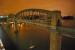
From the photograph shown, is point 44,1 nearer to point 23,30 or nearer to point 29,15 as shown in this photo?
point 23,30

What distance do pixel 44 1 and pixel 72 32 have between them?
8674 millimetres

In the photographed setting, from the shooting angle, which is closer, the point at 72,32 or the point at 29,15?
the point at 72,32

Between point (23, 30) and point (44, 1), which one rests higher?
point (44, 1)

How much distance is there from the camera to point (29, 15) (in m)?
2.47

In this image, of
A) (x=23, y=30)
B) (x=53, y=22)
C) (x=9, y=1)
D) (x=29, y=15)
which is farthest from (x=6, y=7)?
(x=53, y=22)

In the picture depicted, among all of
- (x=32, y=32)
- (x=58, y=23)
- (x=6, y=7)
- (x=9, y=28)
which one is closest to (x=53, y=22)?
(x=58, y=23)

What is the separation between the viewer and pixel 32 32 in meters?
3.45

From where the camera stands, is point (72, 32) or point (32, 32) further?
point (32, 32)

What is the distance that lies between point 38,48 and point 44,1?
7.27m

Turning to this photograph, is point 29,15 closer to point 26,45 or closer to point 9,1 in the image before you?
point 26,45

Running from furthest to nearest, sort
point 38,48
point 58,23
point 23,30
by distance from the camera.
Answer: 1. point 23,30
2. point 38,48
3. point 58,23

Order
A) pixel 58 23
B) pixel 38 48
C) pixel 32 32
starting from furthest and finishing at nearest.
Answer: pixel 32 32, pixel 38 48, pixel 58 23

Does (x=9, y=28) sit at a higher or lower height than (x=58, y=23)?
lower

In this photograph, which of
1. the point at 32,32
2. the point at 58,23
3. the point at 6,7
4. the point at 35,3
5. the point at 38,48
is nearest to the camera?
the point at 58,23
